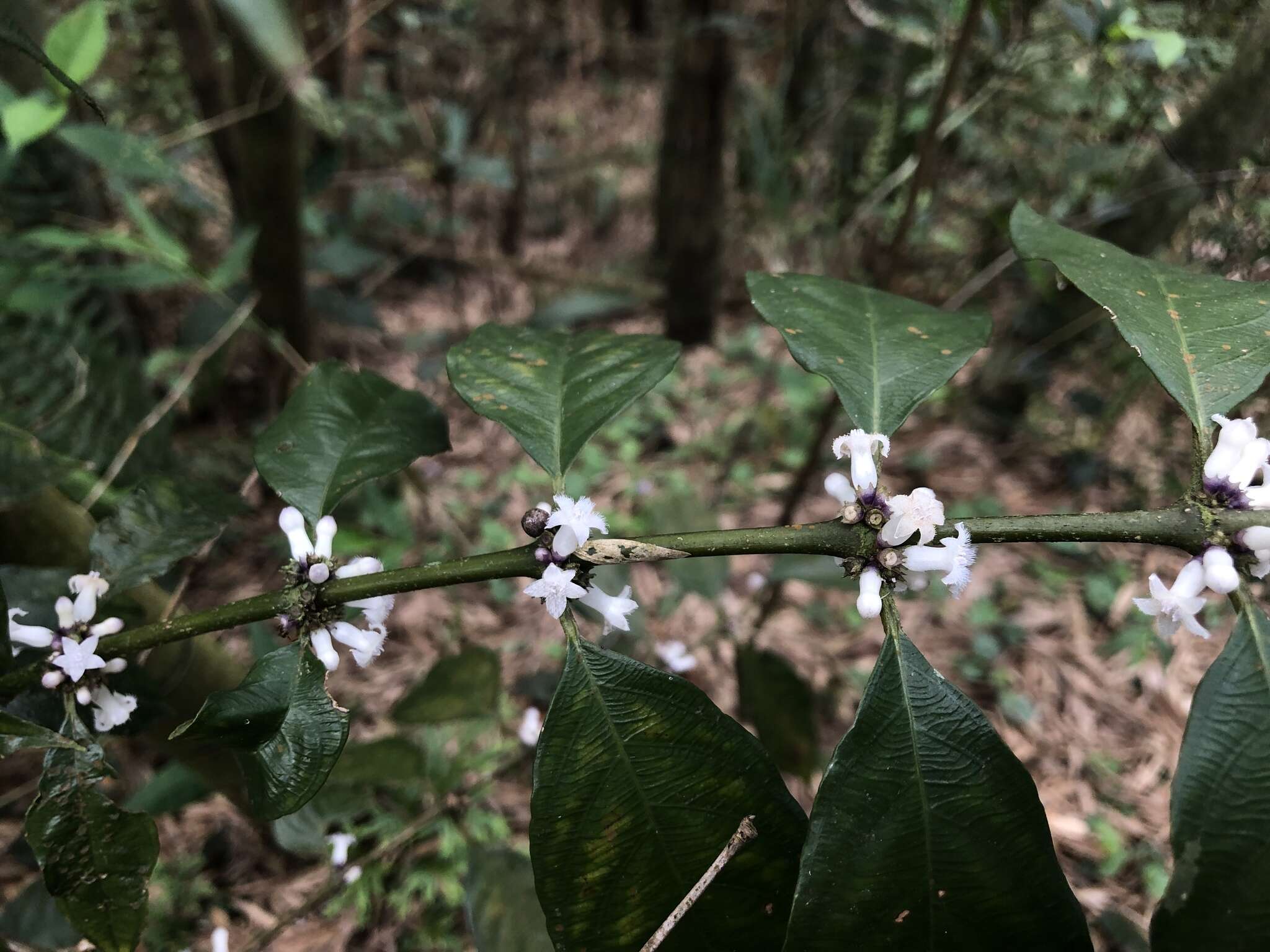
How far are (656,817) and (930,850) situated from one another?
223 millimetres

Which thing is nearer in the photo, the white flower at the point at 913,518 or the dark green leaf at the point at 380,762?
the white flower at the point at 913,518

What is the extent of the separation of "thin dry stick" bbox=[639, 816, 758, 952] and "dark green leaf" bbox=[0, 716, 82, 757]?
1.66 ft

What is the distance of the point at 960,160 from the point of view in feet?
10.5

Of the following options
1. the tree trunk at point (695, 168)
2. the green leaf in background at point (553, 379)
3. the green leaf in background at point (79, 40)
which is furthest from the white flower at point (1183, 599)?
the tree trunk at point (695, 168)

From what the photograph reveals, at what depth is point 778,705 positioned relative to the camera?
1.32m

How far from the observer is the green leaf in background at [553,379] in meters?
0.73

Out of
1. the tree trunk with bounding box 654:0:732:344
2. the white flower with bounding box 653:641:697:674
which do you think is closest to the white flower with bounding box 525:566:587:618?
the white flower with bounding box 653:641:697:674

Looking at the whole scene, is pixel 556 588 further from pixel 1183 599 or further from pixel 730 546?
pixel 1183 599

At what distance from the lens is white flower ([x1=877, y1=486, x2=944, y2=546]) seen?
0.61m

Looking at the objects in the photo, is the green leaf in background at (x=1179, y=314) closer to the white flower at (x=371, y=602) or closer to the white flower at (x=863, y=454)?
the white flower at (x=863, y=454)

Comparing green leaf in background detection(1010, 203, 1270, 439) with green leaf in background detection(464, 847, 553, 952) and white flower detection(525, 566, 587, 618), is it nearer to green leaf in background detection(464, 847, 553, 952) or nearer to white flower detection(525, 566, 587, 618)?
white flower detection(525, 566, 587, 618)

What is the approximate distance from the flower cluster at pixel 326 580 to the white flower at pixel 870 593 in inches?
16.5

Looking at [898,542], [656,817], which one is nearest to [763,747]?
[656,817]

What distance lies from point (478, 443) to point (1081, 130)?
2.37m
